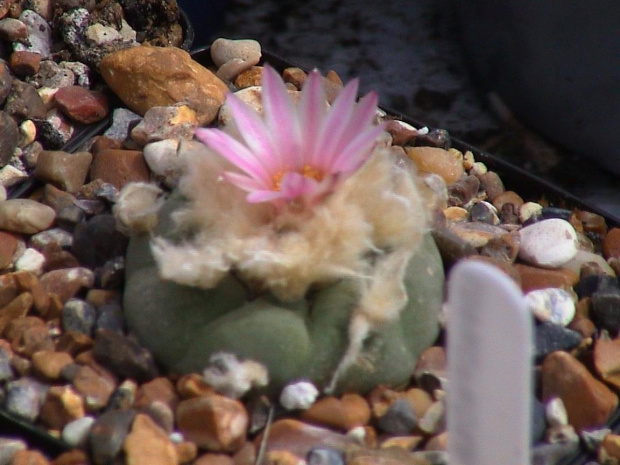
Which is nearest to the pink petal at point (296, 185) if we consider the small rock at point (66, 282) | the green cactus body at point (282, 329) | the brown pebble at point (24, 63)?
the green cactus body at point (282, 329)

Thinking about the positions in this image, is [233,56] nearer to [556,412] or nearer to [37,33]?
[37,33]

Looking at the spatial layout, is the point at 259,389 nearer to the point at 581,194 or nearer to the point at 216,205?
the point at 216,205

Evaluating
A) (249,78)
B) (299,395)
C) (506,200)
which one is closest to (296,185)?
(299,395)

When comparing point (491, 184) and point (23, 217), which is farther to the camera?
point (491, 184)

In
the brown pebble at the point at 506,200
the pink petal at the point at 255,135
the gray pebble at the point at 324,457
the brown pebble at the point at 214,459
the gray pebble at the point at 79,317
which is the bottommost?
the gray pebble at the point at 79,317

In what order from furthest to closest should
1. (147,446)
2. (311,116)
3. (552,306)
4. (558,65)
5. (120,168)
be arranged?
(558,65), (120,168), (552,306), (311,116), (147,446)

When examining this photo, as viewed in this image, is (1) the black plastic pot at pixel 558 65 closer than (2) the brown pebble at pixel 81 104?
No

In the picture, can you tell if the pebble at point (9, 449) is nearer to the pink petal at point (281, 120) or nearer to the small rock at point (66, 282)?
the small rock at point (66, 282)

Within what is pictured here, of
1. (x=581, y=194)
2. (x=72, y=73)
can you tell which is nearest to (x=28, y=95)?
(x=72, y=73)
